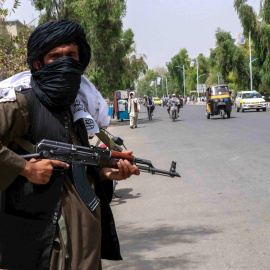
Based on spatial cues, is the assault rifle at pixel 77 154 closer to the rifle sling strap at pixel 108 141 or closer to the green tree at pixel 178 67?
the rifle sling strap at pixel 108 141

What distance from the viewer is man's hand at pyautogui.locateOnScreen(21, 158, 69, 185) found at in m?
2.23

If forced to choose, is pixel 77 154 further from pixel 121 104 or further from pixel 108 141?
pixel 121 104

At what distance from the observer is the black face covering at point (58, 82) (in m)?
2.35

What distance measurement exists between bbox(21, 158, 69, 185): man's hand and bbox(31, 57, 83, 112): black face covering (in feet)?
0.88

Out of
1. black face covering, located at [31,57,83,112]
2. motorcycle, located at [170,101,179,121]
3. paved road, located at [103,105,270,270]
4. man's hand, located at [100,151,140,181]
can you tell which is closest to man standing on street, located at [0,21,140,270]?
black face covering, located at [31,57,83,112]

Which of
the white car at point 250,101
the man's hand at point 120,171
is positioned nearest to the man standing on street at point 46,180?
the man's hand at point 120,171

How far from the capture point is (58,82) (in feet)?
7.70

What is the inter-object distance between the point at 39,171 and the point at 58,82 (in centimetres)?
37

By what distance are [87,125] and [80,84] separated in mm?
188

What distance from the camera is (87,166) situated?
2.51 metres

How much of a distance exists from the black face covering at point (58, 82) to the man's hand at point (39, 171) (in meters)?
0.27

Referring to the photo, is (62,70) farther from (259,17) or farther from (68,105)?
(259,17)

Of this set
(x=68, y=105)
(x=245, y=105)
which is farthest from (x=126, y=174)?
(x=245, y=105)

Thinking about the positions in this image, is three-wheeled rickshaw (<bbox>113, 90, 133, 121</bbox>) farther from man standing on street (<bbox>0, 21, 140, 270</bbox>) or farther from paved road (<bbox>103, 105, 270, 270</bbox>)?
man standing on street (<bbox>0, 21, 140, 270</bbox>)
